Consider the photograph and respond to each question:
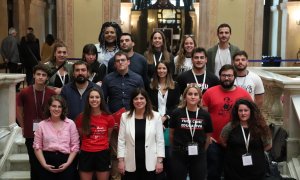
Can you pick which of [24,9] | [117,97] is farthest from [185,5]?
[117,97]

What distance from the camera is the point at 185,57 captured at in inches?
241

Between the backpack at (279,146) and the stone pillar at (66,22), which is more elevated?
the stone pillar at (66,22)

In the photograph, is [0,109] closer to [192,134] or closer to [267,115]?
[192,134]

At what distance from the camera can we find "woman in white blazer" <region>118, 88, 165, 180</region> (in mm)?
4609

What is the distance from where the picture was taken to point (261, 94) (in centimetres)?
556

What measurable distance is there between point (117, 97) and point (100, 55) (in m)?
1.11

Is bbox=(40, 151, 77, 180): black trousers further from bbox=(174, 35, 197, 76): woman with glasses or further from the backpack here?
the backpack

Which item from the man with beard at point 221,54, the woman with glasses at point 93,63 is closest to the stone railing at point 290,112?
the man with beard at point 221,54

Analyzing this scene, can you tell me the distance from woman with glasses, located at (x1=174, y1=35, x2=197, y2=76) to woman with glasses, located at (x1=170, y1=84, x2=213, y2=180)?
139 centimetres

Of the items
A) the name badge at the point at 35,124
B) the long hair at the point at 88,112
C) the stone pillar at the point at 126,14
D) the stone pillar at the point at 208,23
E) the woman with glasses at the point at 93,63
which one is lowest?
the name badge at the point at 35,124

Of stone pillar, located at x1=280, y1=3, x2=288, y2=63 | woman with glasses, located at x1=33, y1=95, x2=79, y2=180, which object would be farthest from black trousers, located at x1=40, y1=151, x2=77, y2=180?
stone pillar, located at x1=280, y1=3, x2=288, y2=63

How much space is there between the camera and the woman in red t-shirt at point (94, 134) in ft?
15.4

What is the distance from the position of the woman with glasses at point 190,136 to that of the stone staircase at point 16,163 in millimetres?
2378

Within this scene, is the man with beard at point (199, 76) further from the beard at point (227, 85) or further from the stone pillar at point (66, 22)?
the stone pillar at point (66, 22)
